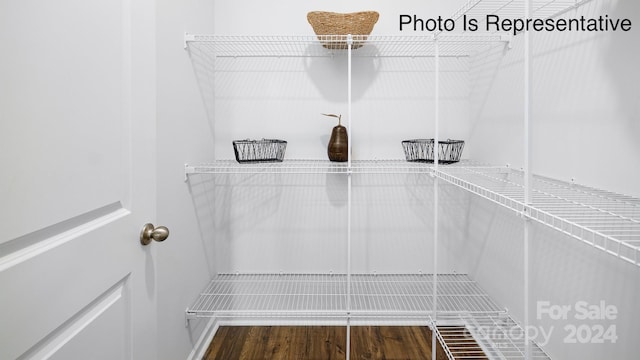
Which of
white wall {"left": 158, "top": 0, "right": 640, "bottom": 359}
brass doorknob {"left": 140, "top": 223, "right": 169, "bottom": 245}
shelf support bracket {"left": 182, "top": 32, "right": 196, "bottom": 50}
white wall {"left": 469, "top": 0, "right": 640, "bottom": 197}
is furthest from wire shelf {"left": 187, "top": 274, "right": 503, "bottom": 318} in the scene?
shelf support bracket {"left": 182, "top": 32, "right": 196, "bottom": 50}

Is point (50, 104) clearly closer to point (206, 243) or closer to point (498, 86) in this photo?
point (206, 243)

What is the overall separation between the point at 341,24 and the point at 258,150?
75cm

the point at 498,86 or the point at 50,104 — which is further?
the point at 498,86

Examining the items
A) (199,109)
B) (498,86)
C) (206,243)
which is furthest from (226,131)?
(498,86)

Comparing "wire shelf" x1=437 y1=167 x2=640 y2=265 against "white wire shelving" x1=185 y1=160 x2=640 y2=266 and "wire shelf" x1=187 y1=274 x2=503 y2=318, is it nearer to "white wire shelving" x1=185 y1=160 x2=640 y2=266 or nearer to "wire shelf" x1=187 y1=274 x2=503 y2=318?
"white wire shelving" x1=185 y1=160 x2=640 y2=266

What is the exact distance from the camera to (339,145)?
80.0 inches

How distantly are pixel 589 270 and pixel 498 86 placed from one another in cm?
99

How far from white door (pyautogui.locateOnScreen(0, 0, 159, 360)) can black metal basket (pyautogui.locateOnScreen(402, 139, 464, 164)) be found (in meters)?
1.36

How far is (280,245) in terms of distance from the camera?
227 cm

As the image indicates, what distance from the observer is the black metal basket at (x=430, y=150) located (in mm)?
1971

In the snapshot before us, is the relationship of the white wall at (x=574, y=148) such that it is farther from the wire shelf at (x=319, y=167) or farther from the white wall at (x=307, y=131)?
the white wall at (x=307, y=131)

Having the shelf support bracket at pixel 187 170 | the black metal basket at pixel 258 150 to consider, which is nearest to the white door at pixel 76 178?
the shelf support bracket at pixel 187 170

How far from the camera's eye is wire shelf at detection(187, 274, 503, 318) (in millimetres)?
1955

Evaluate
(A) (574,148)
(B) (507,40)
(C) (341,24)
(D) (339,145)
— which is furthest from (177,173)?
(B) (507,40)
